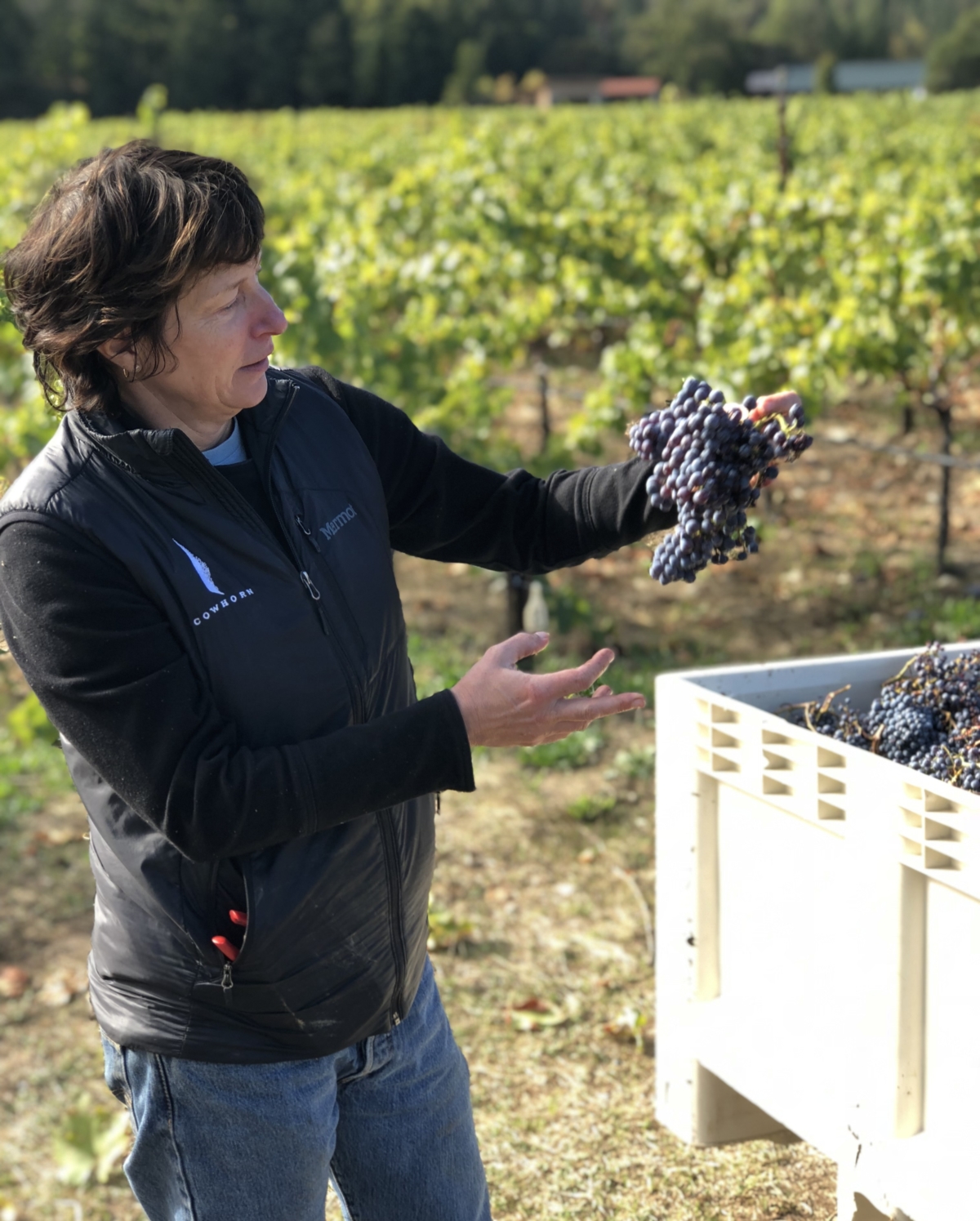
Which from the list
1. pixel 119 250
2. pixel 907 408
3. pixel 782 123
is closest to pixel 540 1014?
pixel 119 250

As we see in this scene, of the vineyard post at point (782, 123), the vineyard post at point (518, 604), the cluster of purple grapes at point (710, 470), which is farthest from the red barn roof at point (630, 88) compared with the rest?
the cluster of purple grapes at point (710, 470)

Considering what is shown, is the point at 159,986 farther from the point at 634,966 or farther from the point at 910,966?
the point at 634,966

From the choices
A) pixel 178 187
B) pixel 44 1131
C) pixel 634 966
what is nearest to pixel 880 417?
pixel 634 966

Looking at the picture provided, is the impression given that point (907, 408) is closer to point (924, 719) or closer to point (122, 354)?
point (924, 719)

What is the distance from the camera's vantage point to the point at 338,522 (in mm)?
1587

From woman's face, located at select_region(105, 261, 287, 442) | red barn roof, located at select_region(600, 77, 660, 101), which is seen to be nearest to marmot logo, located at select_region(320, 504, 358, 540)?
woman's face, located at select_region(105, 261, 287, 442)

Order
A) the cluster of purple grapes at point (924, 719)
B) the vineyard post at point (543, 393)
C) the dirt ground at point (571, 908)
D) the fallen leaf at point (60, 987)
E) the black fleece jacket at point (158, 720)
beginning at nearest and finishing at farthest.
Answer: the black fleece jacket at point (158, 720) < the cluster of purple grapes at point (924, 719) < the dirt ground at point (571, 908) < the fallen leaf at point (60, 987) < the vineyard post at point (543, 393)

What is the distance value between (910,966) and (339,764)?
80 centimetres

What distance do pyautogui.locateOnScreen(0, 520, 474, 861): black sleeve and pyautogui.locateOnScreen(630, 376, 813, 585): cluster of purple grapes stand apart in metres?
0.44

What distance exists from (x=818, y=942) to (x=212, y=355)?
1115 mm

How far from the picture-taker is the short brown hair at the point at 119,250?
139cm

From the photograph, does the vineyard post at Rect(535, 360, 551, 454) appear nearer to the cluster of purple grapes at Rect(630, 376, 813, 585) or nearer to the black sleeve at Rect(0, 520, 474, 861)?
the cluster of purple grapes at Rect(630, 376, 813, 585)

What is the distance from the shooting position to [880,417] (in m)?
8.55

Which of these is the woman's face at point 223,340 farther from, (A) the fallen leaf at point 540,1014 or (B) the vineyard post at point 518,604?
(B) the vineyard post at point 518,604
